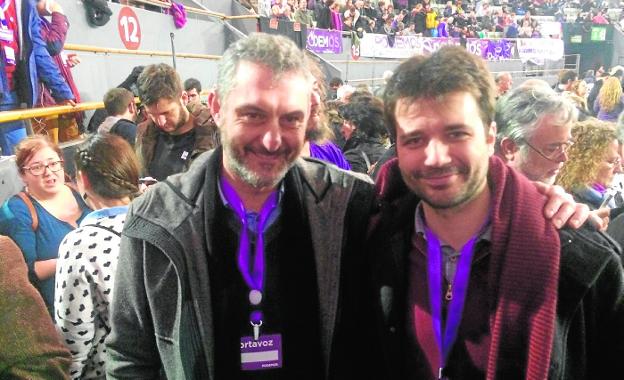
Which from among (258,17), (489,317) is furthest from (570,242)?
(258,17)

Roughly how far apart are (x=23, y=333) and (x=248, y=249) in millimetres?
694

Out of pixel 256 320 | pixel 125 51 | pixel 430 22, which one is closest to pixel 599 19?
pixel 430 22

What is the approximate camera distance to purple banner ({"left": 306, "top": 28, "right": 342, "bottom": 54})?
12462 mm

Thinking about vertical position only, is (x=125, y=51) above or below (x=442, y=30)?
below

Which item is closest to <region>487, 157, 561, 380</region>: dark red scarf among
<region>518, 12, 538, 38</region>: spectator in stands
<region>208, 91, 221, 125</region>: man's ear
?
<region>208, 91, 221, 125</region>: man's ear

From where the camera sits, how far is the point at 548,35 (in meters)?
20.8

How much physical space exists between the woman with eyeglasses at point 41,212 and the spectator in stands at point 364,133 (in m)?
1.84

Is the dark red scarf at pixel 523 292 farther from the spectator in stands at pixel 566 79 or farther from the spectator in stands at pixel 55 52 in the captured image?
the spectator in stands at pixel 566 79

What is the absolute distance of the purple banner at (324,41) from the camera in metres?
12.5

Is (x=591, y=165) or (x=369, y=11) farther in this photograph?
(x=369, y=11)

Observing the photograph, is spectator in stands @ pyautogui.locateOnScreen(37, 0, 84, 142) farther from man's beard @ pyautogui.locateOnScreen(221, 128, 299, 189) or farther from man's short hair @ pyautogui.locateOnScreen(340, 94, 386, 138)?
man's beard @ pyautogui.locateOnScreen(221, 128, 299, 189)

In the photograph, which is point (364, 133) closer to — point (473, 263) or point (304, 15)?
point (473, 263)

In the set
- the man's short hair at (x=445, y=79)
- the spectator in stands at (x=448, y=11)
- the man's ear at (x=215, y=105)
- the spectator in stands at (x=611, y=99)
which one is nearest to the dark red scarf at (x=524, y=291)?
the man's short hair at (x=445, y=79)

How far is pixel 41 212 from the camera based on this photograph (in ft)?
8.32
